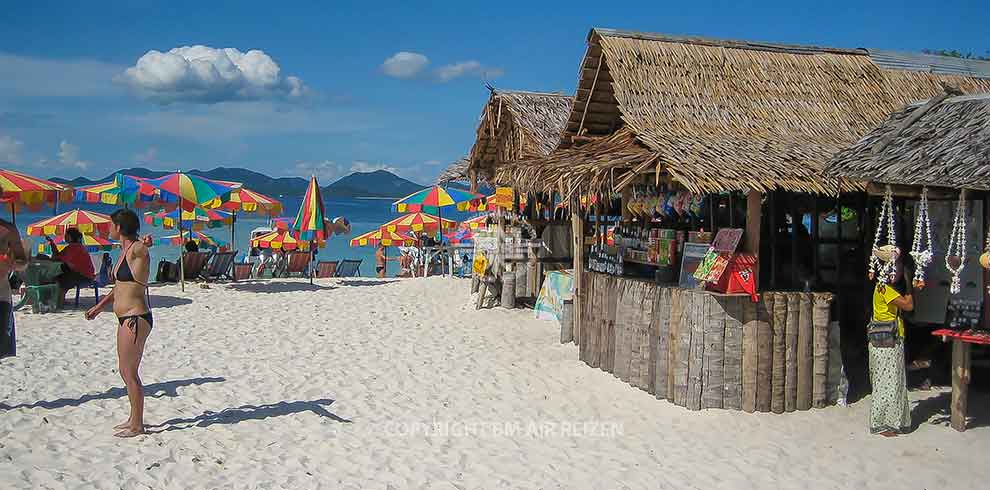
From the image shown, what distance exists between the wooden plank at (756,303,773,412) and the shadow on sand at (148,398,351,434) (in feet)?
11.9

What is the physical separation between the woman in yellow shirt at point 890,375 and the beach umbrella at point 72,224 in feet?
50.0

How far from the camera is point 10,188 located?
1162 cm

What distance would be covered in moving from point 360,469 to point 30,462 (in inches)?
86.1

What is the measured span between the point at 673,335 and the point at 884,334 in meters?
1.74

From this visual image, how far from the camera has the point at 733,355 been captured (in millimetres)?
6703

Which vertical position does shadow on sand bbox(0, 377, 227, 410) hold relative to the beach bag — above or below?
below

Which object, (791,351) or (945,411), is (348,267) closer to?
(791,351)

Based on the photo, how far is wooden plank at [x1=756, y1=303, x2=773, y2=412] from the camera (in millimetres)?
6645

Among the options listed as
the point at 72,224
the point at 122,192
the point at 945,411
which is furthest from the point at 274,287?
the point at 945,411

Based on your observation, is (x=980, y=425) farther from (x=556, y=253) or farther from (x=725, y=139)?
(x=556, y=253)

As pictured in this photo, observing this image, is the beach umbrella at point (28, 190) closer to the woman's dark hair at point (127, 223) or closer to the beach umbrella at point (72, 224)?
the beach umbrella at point (72, 224)

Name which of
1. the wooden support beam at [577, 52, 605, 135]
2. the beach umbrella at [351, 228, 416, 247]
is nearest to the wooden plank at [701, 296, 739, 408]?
the wooden support beam at [577, 52, 605, 135]

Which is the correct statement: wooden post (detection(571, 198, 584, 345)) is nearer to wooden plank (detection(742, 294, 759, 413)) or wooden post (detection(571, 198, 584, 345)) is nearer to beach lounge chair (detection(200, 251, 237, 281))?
wooden plank (detection(742, 294, 759, 413))

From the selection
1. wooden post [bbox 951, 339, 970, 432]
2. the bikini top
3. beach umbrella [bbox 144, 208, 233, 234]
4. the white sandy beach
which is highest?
beach umbrella [bbox 144, 208, 233, 234]
